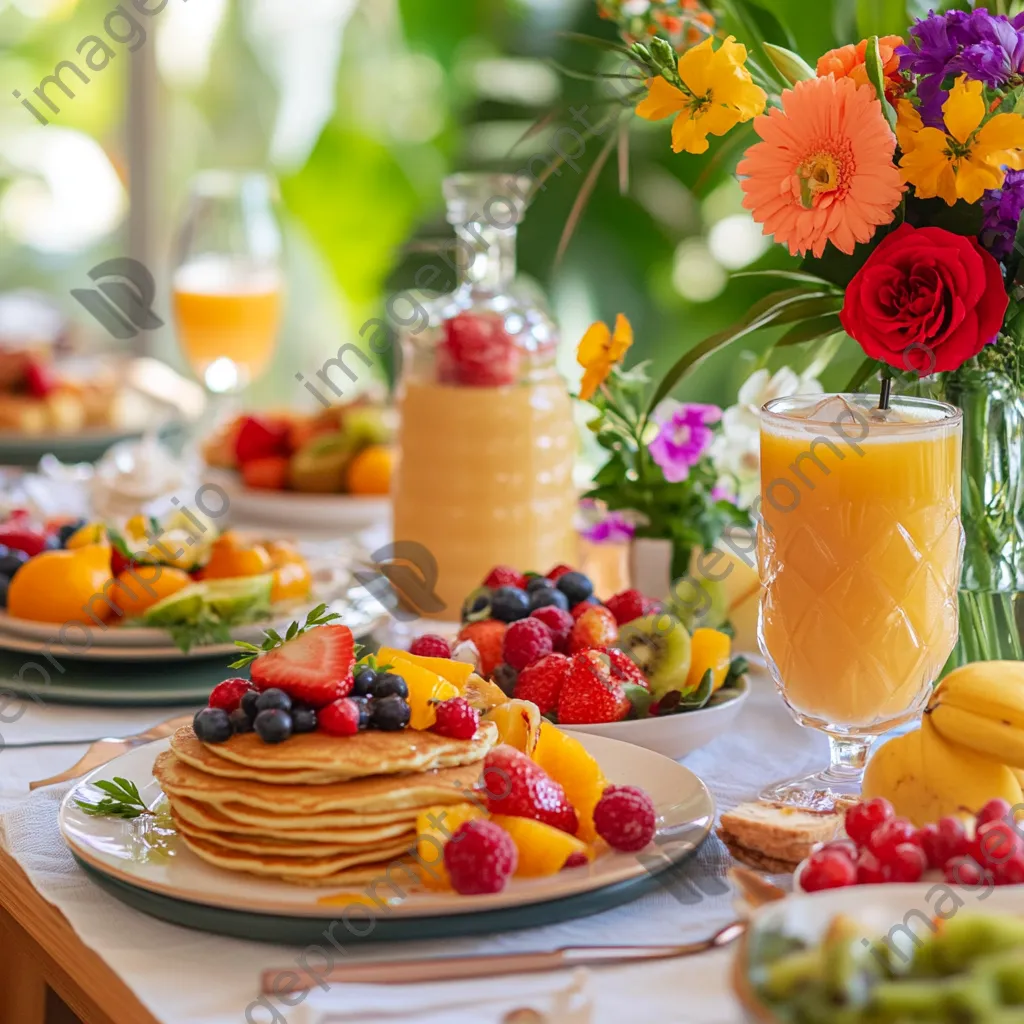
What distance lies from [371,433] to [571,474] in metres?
0.51

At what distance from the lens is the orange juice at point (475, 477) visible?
5.19ft

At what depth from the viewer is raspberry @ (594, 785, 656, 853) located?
2.85ft

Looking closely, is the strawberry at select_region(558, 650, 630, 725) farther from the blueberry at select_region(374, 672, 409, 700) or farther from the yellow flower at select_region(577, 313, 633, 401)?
the yellow flower at select_region(577, 313, 633, 401)

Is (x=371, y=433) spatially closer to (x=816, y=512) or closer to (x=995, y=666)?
(x=816, y=512)

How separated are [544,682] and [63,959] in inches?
15.8

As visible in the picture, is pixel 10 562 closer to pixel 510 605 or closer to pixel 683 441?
pixel 510 605

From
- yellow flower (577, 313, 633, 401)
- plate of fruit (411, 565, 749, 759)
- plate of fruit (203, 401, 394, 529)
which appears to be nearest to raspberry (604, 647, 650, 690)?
plate of fruit (411, 565, 749, 759)

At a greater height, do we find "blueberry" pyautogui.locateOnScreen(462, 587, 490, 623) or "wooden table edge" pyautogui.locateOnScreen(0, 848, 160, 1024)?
"blueberry" pyautogui.locateOnScreen(462, 587, 490, 623)

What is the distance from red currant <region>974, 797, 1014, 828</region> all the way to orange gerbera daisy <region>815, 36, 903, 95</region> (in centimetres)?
50

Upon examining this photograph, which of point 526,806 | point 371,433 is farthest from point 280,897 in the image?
point 371,433

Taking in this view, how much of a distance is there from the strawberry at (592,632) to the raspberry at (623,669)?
30 millimetres

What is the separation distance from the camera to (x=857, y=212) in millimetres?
970

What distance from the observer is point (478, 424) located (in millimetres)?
1580
